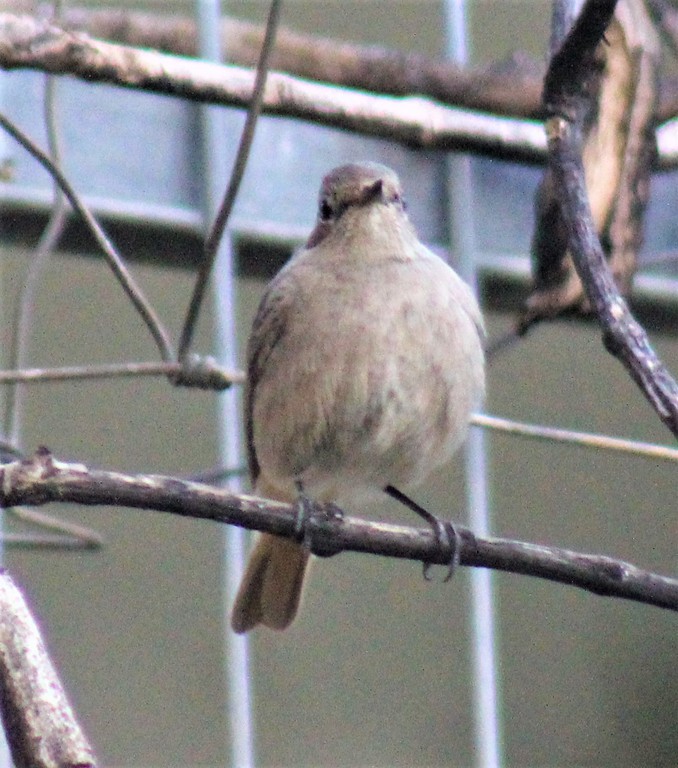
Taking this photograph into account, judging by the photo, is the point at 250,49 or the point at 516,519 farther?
the point at 516,519

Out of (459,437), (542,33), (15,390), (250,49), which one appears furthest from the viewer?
(542,33)

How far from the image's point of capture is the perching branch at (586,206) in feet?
6.66

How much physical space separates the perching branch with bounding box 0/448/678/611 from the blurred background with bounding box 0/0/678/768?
2259 mm

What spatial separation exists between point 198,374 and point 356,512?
2007 millimetres

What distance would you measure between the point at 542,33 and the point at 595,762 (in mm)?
2343

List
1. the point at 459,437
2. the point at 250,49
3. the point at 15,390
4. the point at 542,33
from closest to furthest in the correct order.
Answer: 1. the point at 15,390
2. the point at 459,437
3. the point at 250,49
4. the point at 542,33

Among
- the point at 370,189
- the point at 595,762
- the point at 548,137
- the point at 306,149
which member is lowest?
the point at 595,762

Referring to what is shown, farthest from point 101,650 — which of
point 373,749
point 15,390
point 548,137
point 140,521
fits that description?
point 548,137

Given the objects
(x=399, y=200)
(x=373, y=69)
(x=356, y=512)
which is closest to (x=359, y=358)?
(x=399, y=200)

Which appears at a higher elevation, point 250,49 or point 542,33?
point 542,33

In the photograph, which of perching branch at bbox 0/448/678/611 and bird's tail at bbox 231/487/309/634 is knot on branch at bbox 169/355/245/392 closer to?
perching branch at bbox 0/448/678/611

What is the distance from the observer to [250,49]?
432 cm

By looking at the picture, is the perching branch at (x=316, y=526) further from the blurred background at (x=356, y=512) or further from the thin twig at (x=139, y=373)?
the blurred background at (x=356, y=512)

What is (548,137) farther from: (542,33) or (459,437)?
(542,33)
